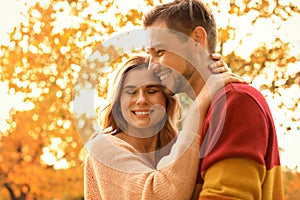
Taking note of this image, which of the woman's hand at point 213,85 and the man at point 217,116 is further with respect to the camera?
the woman's hand at point 213,85

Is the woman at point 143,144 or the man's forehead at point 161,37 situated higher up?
the man's forehead at point 161,37

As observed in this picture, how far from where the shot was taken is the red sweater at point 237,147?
1515mm

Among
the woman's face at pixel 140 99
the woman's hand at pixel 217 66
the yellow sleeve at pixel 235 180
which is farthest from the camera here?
the woman's face at pixel 140 99

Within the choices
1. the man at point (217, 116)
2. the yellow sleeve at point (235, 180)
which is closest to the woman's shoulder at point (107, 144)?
the man at point (217, 116)

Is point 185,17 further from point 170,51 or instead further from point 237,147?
point 237,147

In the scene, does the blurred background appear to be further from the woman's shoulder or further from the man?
the man

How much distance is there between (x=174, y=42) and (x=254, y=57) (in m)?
3.63

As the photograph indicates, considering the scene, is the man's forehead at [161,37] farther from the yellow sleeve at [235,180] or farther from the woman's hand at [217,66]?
the yellow sleeve at [235,180]

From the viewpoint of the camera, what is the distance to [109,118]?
7.96ft

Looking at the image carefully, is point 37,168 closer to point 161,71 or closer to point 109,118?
point 109,118

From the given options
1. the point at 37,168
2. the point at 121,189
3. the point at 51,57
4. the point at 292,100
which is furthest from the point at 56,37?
the point at 121,189

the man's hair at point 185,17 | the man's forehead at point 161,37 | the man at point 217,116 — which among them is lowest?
the man at point 217,116

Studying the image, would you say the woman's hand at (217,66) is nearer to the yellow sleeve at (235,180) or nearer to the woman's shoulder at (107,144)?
the yellow sleeve at (235,180)

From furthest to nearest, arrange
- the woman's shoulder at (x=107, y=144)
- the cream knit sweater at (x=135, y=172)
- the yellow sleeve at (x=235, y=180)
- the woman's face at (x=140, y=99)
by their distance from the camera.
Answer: the woman's face at (x=140, y=99)
the woman's shoulder at (x=107, y=144)
the cream knit sweater at (x=135, y=172)
the yellow sleeve at (x=235, y=180)
